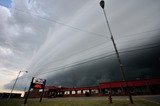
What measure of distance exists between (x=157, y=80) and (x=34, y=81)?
45527 mm

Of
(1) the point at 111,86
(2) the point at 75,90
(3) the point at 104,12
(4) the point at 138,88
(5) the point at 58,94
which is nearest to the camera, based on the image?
(3) the point at 104,12

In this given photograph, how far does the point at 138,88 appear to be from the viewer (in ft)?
152

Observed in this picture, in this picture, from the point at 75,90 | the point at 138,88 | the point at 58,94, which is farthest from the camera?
the point at 58,94

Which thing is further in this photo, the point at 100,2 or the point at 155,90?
the point at 155,90

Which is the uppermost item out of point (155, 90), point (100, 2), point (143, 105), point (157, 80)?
point (100, 2)

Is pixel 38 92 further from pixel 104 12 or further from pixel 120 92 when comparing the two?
pixel 104 12

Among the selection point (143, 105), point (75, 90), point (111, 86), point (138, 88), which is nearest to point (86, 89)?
point (75, 90)

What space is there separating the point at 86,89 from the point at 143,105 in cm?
4248

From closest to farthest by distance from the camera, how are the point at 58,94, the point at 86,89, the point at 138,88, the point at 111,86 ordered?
the point at 138,88 → the point at 111,86 → the point at 86,89 → the point at 58,94

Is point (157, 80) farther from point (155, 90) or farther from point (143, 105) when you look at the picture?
point (143, 105)

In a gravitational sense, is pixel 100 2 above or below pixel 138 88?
above

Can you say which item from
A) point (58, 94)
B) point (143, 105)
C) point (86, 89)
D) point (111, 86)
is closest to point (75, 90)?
point (86, 89)

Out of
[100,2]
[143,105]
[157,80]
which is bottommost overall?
[143,105]

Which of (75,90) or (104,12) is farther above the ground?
(104,12)
